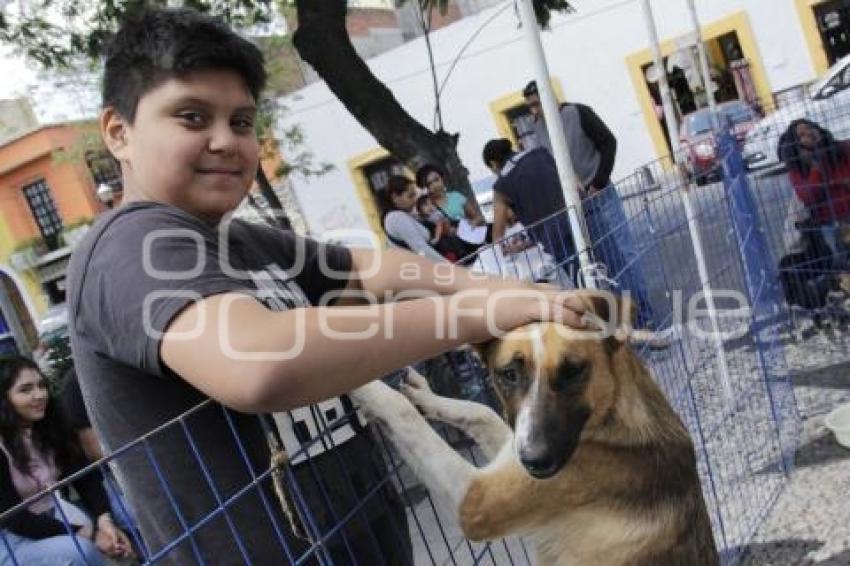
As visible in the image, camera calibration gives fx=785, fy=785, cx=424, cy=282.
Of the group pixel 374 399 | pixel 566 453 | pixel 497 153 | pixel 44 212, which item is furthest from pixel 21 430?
pixel 44 212

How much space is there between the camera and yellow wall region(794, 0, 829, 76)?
18922 millimetres

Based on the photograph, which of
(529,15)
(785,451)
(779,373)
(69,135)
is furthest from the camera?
(69,135)

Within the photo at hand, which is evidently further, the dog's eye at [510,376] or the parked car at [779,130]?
the parked car at [779,130]

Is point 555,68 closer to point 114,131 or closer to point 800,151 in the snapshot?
point 800,151

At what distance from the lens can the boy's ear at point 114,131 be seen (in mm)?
1438

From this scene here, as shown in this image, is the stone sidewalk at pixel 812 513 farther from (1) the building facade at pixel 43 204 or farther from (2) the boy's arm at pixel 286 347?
(1) the building facade at pixel 43 204

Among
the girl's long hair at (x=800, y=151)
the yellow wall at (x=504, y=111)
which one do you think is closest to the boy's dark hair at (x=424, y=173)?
the girl's long hair at (x=800, y=151)

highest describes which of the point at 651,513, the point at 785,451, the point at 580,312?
the point at 580,312

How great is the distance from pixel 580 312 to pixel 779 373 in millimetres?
3450

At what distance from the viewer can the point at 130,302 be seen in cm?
120

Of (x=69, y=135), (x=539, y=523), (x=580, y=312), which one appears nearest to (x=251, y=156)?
(x=580, y=312)

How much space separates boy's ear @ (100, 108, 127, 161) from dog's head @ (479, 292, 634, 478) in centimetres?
96

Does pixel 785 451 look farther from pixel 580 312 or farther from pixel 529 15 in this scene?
pixel 580 312

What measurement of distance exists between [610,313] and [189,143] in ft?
3.73
